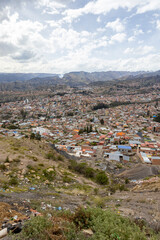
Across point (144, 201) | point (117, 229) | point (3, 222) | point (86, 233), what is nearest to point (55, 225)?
point (86, 233)

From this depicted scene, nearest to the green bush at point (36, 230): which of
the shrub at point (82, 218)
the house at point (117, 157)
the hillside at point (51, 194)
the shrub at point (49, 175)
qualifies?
the shrub at point (82, 218)

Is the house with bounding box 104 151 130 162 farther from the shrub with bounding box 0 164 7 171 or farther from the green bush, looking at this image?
the green bush

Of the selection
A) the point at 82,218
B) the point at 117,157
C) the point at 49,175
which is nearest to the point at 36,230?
the point at 82,218

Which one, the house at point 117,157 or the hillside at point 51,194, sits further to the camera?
the house at point 117,157

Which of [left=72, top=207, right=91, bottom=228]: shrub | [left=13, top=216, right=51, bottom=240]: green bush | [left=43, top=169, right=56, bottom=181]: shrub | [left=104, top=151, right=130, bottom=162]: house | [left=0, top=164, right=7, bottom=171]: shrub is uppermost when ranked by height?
[left=13, top=216, right=51, bottom=240]: green bush

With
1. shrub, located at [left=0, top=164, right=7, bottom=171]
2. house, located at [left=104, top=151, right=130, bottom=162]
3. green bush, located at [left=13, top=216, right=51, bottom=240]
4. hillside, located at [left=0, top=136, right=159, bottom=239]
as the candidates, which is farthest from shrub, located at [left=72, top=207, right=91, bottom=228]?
house, located at [left=104, top=151, right=130, bottom=162]

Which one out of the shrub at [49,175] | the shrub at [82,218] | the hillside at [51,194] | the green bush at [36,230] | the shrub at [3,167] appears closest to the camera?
the green bush at [36,230]

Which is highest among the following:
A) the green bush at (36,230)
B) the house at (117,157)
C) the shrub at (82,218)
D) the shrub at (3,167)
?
the green bush at (36,230)

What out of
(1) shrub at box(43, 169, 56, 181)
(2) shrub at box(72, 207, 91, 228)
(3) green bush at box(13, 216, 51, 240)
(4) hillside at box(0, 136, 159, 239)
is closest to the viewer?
(3) green bush at box(13, 216, 51, 240)

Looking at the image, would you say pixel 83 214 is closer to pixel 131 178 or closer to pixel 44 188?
pixel 44 188

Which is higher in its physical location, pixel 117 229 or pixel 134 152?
pixel 117 229

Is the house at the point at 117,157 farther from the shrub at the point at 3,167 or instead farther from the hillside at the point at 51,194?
the shrub at the point at 3,167
